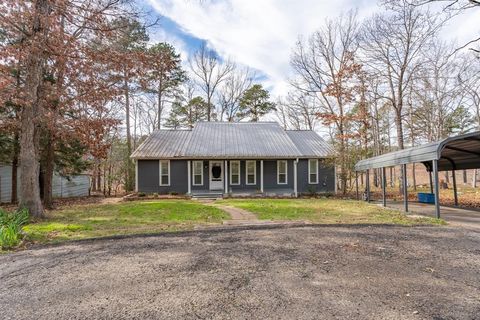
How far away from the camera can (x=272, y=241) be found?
19.6ft

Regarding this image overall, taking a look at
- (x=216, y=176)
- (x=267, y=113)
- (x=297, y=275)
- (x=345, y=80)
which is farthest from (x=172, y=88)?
(x=297, y=275)

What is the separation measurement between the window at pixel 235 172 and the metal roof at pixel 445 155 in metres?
7.70

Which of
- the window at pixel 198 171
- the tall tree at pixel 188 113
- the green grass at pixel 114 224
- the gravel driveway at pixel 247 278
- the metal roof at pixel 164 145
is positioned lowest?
the gravel driveway at pixel 247 278

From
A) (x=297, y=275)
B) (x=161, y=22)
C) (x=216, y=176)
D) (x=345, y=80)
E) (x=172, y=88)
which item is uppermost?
(x=172, y=88)

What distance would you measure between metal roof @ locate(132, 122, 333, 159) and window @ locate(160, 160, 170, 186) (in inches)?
26.0

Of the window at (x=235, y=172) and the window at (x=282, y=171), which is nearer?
the window at (x=235, y=172)

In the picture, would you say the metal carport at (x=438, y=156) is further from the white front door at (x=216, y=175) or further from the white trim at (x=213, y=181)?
the white front door at (x=216, y=175)

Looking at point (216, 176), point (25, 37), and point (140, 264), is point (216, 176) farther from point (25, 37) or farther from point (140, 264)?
point (140, 264)

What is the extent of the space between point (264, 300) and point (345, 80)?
19.5 metres

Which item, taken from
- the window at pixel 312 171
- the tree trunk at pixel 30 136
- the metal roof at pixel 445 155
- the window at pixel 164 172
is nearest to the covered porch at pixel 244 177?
the window at pixel 312 171

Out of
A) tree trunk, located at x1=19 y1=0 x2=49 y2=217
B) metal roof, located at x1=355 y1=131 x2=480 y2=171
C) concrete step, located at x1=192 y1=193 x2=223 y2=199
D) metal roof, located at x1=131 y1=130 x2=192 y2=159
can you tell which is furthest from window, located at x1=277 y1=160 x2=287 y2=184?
tree trunk, located at x1=19 y1=0 x2=49 y2=217

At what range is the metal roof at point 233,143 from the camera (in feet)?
58.8

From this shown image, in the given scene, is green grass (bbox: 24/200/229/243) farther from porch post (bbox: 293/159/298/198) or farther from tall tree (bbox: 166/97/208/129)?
tall tree (bbox: 166/97/208/129)

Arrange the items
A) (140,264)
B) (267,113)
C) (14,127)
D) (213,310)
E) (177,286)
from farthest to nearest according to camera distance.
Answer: (267,113) → (14,127) → (140,264) → (177,286) → (213,310)
